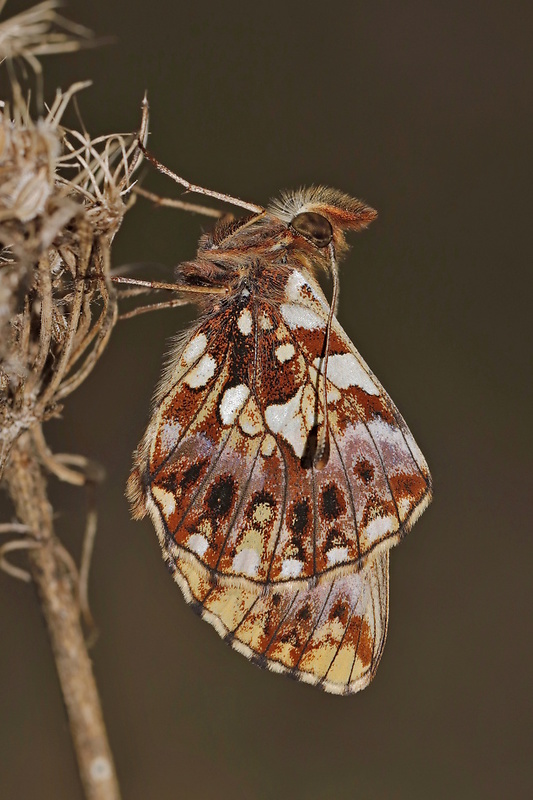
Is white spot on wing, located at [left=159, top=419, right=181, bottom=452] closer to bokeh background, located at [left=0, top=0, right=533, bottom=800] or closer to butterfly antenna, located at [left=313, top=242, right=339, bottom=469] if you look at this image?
butterfly antenna, located at [left=313, top=242, right=339, bottom=469]

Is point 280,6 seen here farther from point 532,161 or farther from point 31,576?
point 31,576

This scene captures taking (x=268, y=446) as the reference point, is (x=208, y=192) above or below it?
above

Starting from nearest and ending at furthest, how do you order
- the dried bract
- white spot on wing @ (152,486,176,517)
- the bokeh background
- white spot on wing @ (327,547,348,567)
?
1. the dried bract
2. white spot on wing @ (152,486,176,517)
3. white spot on wing @ (327,547,348,567)
4. the bokeh background

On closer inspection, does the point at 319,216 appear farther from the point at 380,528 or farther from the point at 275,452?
the point at 380,528

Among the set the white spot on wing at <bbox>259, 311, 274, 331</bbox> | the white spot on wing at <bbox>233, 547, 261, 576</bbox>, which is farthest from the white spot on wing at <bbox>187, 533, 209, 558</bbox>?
the white spot on wing at <bbox>259, 311, 274, 331</bbox>

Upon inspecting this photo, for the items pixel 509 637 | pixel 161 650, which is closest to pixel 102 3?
pixel 161 650

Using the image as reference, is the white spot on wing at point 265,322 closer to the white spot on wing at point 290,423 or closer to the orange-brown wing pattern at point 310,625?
the white spot on wing at point 290,423

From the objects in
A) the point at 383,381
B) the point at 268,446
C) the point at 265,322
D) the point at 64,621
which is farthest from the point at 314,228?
the point at 383,381
